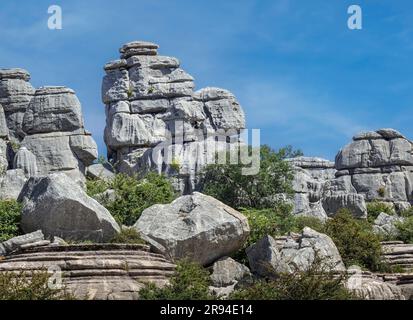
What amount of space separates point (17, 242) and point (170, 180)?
905 inches

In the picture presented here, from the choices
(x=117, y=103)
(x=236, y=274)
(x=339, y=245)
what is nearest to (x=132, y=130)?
(x=117, y=103)

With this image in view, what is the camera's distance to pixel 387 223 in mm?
47062

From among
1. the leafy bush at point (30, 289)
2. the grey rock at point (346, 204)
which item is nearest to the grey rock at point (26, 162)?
the grey rock at point (346, 204)

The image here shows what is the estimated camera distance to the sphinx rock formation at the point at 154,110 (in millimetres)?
60125

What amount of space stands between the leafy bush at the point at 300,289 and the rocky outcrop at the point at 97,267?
96.8 inches

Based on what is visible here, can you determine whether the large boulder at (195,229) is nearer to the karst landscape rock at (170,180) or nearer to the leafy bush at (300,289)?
the karst landscape rock at (170,180)

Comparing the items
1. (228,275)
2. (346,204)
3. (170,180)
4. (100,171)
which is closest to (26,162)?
(100,171)

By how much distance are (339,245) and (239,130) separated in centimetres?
2717

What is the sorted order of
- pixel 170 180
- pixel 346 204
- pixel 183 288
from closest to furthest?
pixel 183 288, pixel 170 180, pixel 346 204

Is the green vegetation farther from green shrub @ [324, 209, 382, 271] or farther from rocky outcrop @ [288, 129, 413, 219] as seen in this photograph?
rocky outcrop @ [288, 129, 413, 219]

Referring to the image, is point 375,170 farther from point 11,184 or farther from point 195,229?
point 195,229

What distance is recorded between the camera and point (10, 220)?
32625 millimetres

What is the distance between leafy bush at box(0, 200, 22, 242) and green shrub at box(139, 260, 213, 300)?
5460 millimetres
